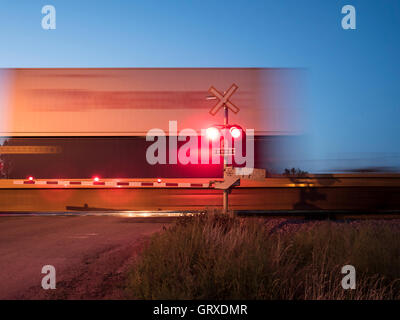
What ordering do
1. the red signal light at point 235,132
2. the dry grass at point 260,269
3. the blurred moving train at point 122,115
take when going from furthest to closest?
the blurred moving train at point 122,115, the red signal light at point 235,132, the dry grass at point 260,269

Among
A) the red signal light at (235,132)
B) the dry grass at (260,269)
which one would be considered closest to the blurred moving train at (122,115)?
the red signal light at (235,132)

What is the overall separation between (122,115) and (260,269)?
6936 mm

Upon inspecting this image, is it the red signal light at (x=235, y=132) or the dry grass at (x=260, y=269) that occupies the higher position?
the red signal light at (x=235, y=132)

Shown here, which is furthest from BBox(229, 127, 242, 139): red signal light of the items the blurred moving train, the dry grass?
the dry grass

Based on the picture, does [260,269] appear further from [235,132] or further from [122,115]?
[122,115]

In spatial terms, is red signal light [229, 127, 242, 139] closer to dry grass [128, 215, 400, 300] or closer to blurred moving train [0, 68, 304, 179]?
blurred moving train [0, 68, 304, 179]

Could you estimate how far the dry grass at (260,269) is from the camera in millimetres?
2795

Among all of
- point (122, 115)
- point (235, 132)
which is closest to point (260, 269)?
point (235, 132)

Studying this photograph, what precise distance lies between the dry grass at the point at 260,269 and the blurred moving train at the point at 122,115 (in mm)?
4521

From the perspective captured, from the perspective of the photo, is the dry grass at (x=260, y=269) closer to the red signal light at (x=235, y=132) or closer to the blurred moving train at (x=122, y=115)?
the red signal light at (x=235, y=132)

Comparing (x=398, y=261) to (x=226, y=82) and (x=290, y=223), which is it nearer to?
(x=290, y=223)

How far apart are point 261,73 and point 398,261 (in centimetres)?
673

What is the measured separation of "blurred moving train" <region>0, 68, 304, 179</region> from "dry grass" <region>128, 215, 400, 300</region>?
4.52m

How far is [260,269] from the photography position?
9.78ft
